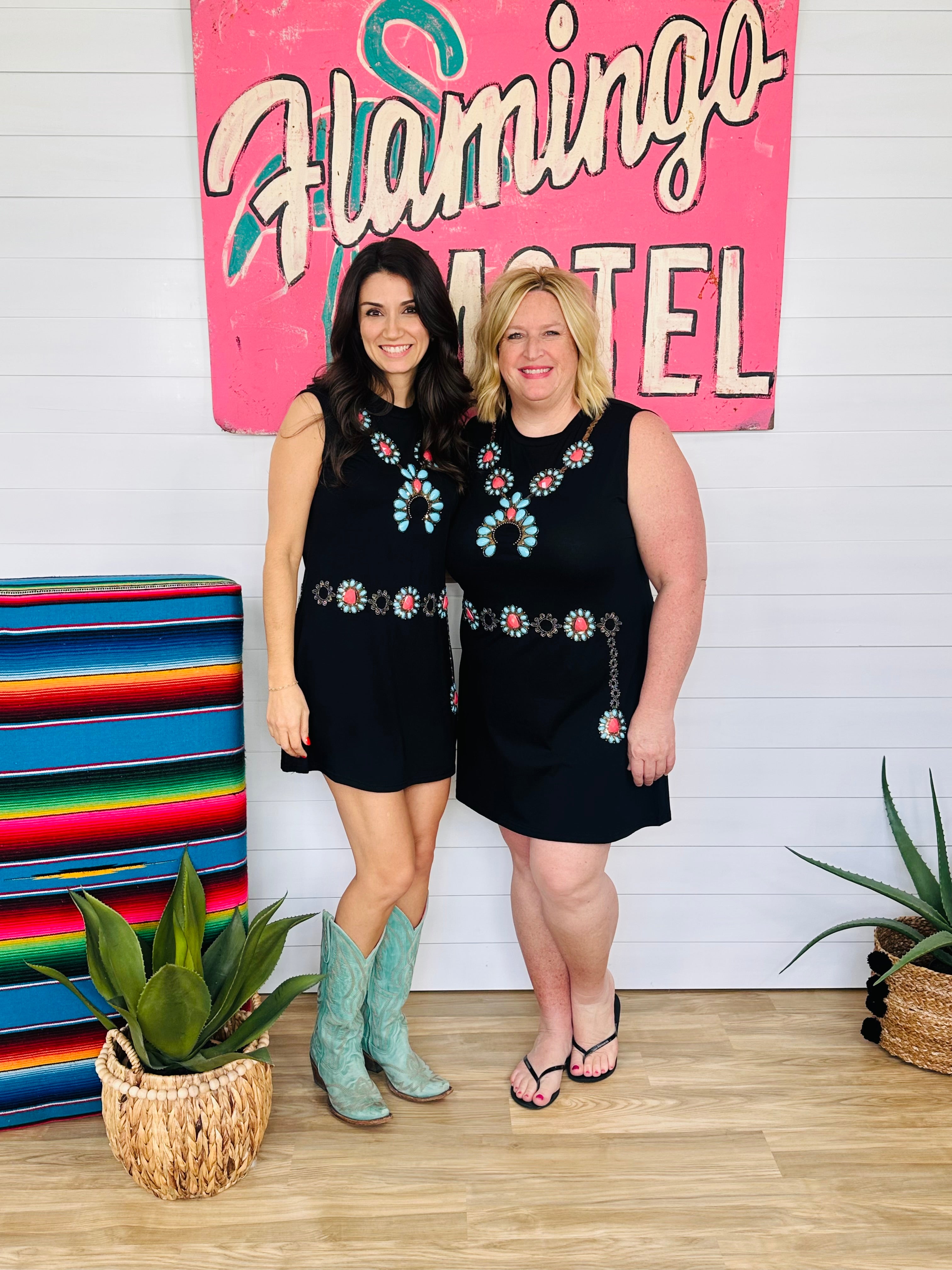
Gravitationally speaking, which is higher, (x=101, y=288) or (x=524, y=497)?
Result: (x=101, y=288)

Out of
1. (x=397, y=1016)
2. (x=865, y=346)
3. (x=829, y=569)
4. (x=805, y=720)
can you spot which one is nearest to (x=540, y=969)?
(x=397, y=1016)

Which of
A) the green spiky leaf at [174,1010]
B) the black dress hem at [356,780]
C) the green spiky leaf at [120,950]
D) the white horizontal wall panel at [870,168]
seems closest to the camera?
the green spiky leaf at [174,1010]

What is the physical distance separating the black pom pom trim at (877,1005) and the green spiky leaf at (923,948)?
88 millimetres

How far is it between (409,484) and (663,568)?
522 mm

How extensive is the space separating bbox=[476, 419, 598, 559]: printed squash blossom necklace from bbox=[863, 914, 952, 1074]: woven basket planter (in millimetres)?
1325

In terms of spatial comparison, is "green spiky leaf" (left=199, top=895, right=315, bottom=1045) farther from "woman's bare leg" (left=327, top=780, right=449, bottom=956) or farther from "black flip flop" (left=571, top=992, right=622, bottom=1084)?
"black flip flop" (left=571, top=992, right=622, bottom=1084)

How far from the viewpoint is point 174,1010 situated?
1.56m

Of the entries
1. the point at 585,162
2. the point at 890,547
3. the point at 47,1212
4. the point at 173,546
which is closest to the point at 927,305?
the point at 890,547

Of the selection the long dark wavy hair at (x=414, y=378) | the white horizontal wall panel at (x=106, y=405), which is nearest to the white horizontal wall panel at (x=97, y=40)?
the white horizontal wall panel at (x=106, y=405)

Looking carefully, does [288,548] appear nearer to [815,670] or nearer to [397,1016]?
[397,1016]

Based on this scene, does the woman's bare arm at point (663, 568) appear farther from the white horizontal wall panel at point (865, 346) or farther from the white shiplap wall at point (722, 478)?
the white horizontal wall panel at point (865, 346)

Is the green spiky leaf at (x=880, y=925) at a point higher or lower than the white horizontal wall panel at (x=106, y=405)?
lower

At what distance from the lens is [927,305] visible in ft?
6.97

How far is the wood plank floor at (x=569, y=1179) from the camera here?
5.03 ft
